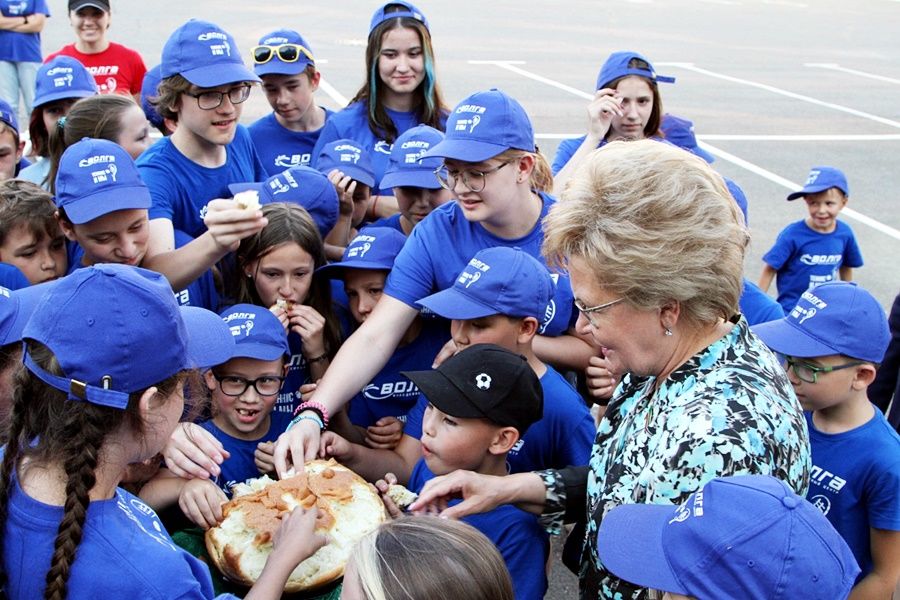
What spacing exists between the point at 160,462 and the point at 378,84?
2.78m

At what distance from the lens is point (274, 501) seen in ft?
9.11

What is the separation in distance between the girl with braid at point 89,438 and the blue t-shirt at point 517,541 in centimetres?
101

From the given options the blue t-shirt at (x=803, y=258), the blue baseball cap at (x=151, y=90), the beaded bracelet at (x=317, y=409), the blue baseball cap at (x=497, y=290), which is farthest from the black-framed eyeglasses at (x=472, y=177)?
the blue t-shirt at (x=803, y=258)

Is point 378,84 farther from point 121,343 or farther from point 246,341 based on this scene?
point 121,343

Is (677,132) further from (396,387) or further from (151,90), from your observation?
(151,90)

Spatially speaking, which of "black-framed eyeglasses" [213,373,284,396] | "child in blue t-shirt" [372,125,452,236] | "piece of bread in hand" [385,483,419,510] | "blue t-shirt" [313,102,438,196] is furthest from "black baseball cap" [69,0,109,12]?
"piece of bread in hand" [385,483,419,510]

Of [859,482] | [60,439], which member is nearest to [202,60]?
[60,439]

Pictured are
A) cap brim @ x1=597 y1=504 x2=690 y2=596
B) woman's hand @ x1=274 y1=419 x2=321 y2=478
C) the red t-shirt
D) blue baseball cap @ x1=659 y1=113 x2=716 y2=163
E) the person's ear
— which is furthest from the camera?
the red t-shirt

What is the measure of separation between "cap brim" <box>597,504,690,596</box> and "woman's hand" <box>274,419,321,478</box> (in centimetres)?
131

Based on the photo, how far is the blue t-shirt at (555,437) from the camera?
3.22m

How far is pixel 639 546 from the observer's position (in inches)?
77.4

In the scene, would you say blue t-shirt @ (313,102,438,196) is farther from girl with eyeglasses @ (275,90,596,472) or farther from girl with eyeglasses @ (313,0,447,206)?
girl with eyeglasses @ (275,90,596,472)

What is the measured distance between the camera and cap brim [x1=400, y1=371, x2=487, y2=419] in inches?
114

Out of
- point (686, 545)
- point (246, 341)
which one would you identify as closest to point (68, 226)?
point (246, 341)
